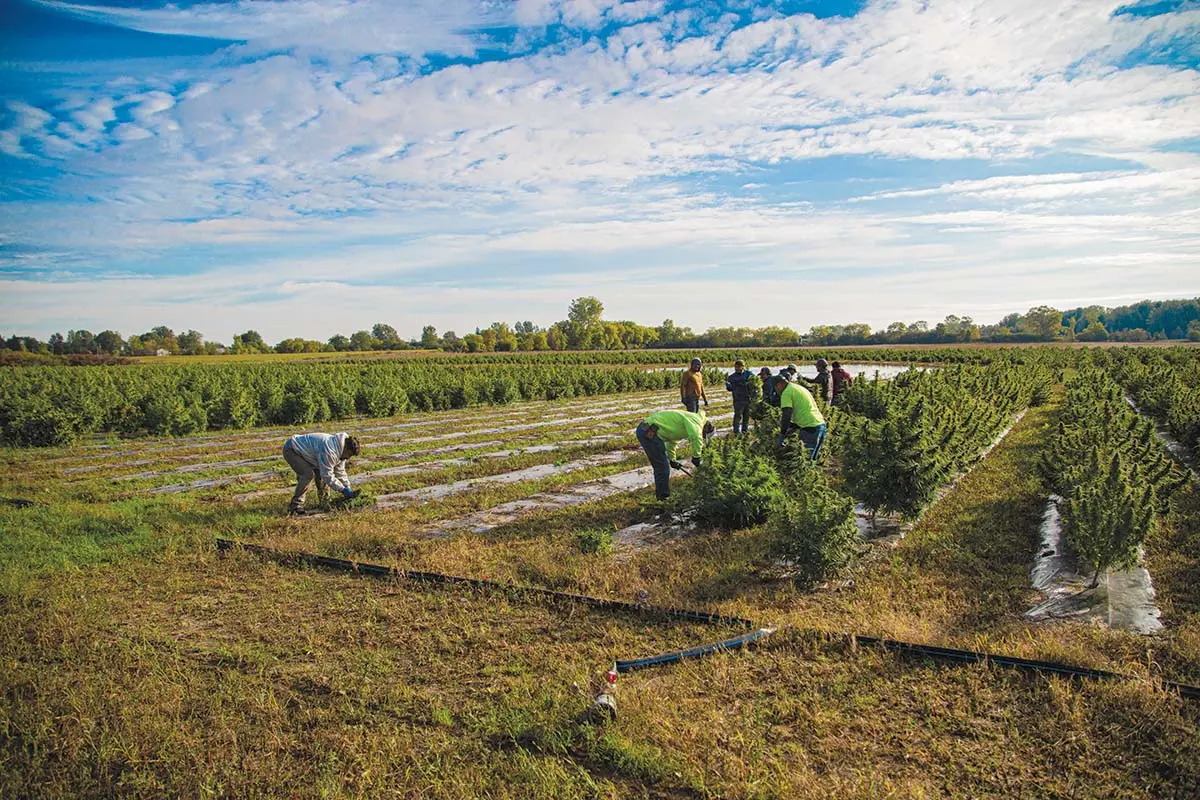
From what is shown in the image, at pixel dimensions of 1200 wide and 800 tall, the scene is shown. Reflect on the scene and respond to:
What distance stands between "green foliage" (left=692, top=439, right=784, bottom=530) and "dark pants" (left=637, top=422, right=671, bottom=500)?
0.66m

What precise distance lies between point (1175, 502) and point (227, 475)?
52.6 feet

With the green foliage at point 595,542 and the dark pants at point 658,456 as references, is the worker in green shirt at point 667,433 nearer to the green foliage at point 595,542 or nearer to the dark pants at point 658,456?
the dark pants at point 658,456

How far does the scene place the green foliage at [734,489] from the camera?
827cm

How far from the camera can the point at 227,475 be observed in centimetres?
1317

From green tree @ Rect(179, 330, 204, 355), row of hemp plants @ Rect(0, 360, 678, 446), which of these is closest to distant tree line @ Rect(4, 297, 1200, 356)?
green tree @ Rect(179, 330, 204, 355)

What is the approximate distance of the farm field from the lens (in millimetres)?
3695

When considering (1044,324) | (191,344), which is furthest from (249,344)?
(1044,324)

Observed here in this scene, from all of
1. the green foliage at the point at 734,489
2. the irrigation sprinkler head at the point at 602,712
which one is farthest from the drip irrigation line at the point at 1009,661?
the green foliage at the point at 734,489

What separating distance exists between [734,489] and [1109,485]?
3.78 meters

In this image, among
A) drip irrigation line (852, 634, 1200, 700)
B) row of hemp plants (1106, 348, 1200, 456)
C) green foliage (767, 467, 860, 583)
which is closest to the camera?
drip irrigation line (852, 634, 1200, 700)

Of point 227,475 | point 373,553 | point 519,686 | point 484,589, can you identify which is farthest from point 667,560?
point 227,475

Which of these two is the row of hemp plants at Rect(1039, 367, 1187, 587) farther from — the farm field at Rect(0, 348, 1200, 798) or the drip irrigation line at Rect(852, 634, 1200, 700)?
the drip irrigation line at Rect(852, 634, 1200, 700)

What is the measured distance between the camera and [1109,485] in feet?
20.3

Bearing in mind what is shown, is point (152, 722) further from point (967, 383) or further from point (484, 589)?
point (967, 383)
